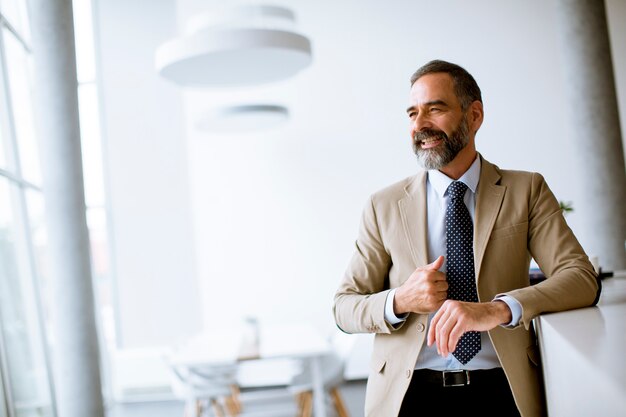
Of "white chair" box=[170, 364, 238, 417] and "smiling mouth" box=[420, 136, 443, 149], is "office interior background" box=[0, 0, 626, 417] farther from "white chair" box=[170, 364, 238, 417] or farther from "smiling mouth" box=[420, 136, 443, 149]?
"smiling mouth" box=[420, 136, 443, 149]

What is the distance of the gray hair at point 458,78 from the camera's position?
2469 millimetres

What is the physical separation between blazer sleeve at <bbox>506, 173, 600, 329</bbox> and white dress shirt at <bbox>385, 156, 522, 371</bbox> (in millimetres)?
199

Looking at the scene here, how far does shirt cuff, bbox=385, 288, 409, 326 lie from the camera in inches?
90.7

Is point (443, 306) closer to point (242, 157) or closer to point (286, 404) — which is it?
point (286, 404)

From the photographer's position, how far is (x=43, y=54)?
624 centimetres

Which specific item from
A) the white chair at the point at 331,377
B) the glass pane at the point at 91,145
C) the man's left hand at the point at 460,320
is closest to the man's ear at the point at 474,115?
the man's left hand at the point at 460,320

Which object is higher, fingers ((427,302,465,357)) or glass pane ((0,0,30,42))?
glass pane ((0,0,30,42))

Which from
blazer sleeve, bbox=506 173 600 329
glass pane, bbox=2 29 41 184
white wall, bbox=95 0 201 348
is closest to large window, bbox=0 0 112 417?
glass pane, bbox=2 29 41 184

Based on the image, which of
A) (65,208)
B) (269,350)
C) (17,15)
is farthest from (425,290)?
(17,15)

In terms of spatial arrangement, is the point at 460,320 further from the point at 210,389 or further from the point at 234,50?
the point at 210,389

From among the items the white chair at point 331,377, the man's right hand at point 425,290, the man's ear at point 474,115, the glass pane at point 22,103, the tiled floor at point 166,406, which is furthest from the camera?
the tiled floor at point 166,406

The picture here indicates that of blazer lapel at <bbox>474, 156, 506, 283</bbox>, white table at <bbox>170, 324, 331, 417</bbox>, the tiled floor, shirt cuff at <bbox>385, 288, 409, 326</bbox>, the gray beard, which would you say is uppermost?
the gray beard

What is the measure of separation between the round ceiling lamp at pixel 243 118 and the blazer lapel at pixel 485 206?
547 cm

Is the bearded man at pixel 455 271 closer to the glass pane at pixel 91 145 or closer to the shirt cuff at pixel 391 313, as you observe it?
the shirt cuff at pixel 391 313
